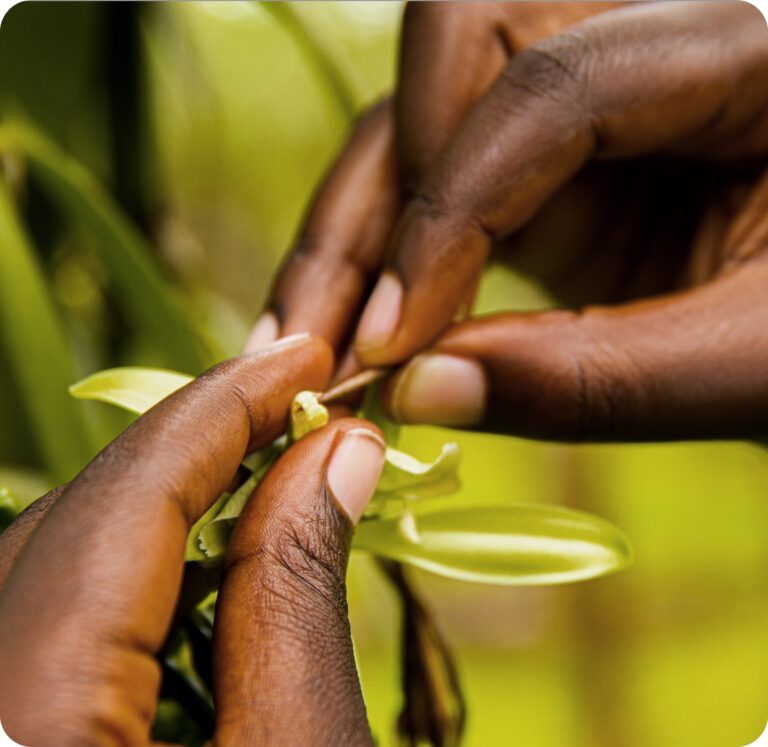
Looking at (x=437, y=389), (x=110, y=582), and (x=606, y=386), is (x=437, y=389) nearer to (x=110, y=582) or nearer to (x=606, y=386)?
(x=606, y=386)

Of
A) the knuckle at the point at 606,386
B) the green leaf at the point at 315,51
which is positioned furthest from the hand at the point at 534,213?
the green leaf at the point at 315,51

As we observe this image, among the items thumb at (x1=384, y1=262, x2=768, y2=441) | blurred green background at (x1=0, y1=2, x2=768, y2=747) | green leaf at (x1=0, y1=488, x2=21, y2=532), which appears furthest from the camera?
blurred green background at (x1=0, y1=2, x2=768, y2=747)

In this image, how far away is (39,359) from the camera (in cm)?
50

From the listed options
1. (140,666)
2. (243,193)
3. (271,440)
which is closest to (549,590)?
(243,193)

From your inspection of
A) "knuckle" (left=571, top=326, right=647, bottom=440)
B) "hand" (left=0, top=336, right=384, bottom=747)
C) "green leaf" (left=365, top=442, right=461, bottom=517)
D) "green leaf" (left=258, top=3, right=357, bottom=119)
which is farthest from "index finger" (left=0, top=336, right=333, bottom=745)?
"green leaf" (left=258, top=3, right=357, bottom=119)

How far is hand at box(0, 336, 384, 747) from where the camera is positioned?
217mm

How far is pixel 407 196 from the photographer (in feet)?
1.75

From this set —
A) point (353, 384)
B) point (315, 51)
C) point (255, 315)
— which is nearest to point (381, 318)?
point (353, 384)

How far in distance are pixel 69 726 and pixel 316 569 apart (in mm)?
101

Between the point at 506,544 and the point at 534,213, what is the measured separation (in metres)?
0.21

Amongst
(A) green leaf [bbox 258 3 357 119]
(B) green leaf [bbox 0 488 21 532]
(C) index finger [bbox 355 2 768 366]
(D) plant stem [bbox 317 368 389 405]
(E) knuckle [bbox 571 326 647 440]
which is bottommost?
(E) knuckle [bbox 571 326 647 440]

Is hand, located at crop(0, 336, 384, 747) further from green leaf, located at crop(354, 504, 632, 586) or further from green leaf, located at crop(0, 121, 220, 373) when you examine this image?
green leaf, located at crop(0, 121, 220, 373)

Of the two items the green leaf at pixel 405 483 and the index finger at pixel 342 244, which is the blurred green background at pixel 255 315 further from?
the green leaf at pixel 405 483

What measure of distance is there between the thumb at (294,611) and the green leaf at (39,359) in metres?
0.23
